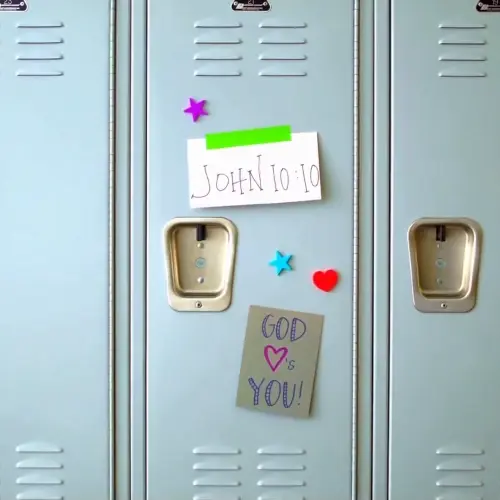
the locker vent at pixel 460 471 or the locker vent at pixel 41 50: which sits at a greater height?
the locker vent at pixel 41 50

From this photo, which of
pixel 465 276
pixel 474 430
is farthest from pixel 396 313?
pixel 474 430

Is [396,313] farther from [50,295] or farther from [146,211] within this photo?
[50,295]

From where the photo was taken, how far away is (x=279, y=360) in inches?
52.4

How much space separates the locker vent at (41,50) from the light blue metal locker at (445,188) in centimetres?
73

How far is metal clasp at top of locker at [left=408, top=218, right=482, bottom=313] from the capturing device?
1315mm

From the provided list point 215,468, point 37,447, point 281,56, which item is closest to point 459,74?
point 281,56

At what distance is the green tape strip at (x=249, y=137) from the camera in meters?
1.32

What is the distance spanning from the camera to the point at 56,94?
1341 millimetres

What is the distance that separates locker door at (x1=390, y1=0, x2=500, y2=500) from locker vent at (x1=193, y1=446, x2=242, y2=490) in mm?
379

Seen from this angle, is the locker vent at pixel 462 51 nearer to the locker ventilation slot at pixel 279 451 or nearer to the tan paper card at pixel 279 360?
the tan paper card at pixel 279 360

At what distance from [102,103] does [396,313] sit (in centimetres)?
79

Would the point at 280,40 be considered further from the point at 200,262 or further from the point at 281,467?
the point at 281,467

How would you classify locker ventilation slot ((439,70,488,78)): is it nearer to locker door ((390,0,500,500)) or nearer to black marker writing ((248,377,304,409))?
locker door ((390,0,500,500))

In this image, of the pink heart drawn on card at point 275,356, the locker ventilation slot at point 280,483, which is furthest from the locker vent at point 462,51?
the locker ventilation slot at point 280,483
